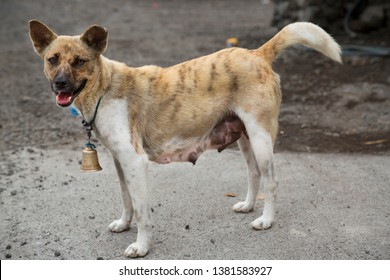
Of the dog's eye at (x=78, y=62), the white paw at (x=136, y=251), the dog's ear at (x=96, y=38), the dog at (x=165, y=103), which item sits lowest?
the white paw at (x=136, y=251)

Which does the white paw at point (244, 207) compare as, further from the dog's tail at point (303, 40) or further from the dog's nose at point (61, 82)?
the dog's nose at point (61, 82)

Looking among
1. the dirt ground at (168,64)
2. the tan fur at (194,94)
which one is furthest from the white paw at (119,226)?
the tan fur at (194,94)

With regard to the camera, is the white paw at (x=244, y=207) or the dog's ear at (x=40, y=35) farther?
the white paw at (x=244, y=207)

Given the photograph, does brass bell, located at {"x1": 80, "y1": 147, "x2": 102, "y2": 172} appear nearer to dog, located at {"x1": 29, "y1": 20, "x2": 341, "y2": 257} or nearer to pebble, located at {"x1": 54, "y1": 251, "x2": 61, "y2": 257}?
dog, located at {"x1": 29, "y1": 20, "x2": 341, "y2": 257}

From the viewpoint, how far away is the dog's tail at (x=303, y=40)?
454cm

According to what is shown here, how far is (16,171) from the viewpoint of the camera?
19.6 feet

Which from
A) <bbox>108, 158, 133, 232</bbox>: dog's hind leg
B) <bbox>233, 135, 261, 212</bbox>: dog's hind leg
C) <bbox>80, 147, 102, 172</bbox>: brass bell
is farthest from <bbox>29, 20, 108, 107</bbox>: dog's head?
<bbox>233, 135, 261, 212</bbox>: dog's hind leg

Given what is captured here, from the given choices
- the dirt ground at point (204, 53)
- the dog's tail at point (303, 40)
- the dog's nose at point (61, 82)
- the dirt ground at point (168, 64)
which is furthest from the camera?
the dirt ground at point (204, 53)

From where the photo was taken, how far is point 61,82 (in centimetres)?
389

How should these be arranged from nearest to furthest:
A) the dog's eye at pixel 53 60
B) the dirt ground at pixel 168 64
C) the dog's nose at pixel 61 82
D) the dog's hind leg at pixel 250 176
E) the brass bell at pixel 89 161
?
the dog's nose at pixel 61 82 < the dog's eye at pixel 53 60 < the brass bell at pixel 89 161 < the dog's hind leg at pixel 250 176 < the dirt ground at pixel 168 64

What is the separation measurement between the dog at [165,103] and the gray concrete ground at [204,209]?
9.7 inches

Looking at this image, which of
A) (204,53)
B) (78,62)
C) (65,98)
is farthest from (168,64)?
(65,98)

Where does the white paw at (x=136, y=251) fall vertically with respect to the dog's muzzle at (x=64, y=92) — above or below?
below
